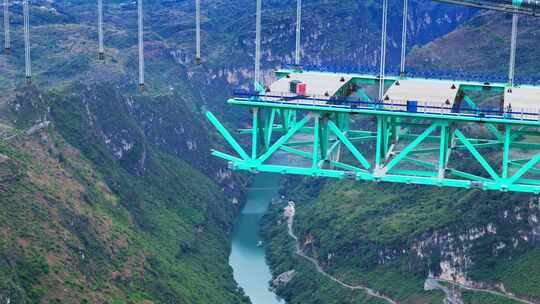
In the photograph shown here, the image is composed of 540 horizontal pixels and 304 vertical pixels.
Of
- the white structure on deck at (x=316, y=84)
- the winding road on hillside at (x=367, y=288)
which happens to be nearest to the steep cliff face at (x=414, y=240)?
the winding road on hillside at (x=367, y=288)

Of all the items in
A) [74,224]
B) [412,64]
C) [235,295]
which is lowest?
[235,295]

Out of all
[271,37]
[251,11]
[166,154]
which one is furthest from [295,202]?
[251,11]

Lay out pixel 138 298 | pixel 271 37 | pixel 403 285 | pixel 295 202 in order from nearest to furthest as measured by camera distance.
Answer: pixel 138 298 → pixel 403 285 → pixel 295 202 → pixel 271 37

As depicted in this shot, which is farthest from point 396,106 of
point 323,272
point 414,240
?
point 323,272

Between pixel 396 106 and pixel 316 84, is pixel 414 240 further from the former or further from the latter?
pixel 396 106

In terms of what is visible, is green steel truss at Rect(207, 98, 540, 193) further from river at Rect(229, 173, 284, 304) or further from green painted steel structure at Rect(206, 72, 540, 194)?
river at Rect(229, 173, 284, 304)

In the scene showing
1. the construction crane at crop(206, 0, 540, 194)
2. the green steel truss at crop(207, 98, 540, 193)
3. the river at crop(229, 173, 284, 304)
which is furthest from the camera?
the river at crop(229, 173, 284, 304)

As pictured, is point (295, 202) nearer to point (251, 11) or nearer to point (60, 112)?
point (60, 112)

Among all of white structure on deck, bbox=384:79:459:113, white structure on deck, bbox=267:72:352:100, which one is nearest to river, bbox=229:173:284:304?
white structure on deck, bbox=267:72:352:100
